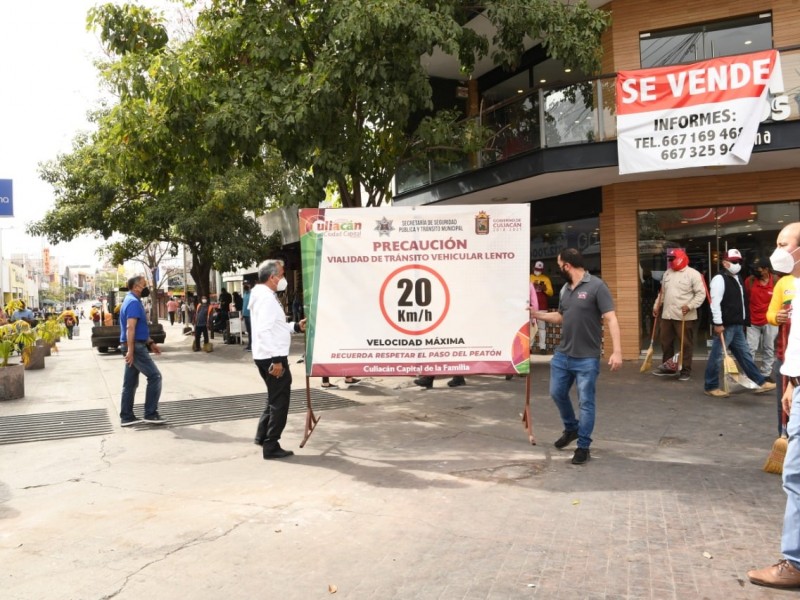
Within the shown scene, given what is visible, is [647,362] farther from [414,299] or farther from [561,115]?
[414,299]

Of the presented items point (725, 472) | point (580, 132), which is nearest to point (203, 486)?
point (725, 472)

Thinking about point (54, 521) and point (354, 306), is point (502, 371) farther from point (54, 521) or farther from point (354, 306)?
point (54, 521)

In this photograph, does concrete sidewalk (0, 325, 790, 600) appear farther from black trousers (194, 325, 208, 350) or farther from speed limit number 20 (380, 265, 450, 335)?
black trousers (194, 325, 208, 350)

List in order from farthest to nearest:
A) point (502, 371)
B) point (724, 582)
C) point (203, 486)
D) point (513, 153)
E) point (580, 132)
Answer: point (513, 153)
point (580, 132)
point (502, 371)
point (203, 486)
point (724, 582)

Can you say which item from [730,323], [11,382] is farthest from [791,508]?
[11,382]

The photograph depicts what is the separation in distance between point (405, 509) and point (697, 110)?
866cm

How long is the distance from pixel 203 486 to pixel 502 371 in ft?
10.1

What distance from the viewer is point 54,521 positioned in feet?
15.1

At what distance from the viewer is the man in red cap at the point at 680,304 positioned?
9773 millimetres

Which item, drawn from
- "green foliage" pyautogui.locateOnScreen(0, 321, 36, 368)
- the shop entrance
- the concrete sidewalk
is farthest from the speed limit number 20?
"green foliage" pyautogui.locateOnScreen(0, 321, 36, 368)

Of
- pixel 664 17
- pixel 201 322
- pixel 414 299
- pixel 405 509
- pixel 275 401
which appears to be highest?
pixel 664 17

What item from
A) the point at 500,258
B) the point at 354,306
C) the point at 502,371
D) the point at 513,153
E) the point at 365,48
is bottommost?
the point at 502,371

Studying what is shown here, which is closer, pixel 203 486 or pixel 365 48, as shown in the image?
pixel 203 486

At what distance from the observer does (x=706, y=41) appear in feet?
38.8
